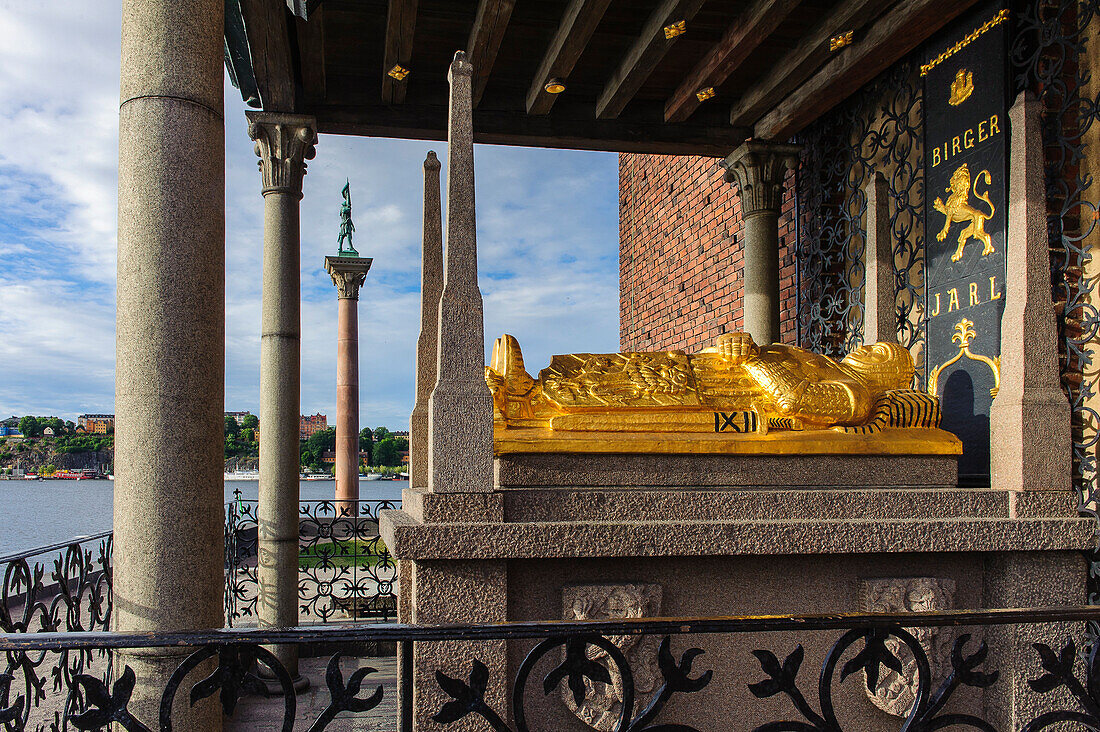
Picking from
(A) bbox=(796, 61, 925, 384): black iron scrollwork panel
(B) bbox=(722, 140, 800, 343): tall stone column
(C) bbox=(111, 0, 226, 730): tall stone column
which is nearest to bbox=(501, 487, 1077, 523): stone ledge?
(C) bbox=(111, 0, 226, 730): tall stone column

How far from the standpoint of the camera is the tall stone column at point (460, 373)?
244 centimetres

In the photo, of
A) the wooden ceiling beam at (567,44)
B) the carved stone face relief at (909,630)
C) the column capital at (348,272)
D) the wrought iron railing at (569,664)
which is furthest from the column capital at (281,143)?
the column capital at (348,272)

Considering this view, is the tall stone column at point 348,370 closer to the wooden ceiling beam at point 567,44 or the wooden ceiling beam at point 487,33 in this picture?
the wooden ceiling beam at point 567,44

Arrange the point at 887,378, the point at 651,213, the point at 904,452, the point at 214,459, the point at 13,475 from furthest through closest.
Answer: the point at 13,475 → the point at 651,213 → the point at 887,378 → the point at 904,452 → the point at 214,459

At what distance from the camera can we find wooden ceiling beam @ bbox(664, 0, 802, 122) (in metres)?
4.39

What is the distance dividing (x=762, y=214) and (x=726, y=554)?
388 centimetres

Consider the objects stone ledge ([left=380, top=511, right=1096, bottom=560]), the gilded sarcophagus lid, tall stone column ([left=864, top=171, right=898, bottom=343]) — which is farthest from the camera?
tall stone column ([left=864, top=171, right=898, bottom=343])

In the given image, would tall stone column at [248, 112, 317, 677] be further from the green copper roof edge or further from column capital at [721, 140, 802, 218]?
column capital at [721, 140, 802, 218]

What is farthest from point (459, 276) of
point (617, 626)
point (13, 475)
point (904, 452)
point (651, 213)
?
point (13, 475)

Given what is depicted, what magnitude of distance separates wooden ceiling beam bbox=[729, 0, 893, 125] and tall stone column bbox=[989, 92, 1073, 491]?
1865mm

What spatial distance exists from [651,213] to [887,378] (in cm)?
556

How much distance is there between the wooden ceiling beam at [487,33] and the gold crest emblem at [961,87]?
2540 millimetres

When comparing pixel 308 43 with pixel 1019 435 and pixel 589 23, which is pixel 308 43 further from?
pixel 1019 435

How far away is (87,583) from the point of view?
12.8ft
